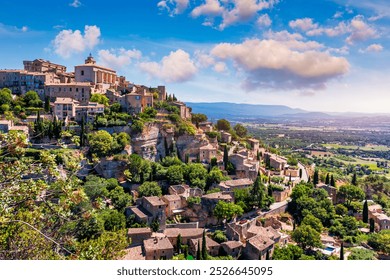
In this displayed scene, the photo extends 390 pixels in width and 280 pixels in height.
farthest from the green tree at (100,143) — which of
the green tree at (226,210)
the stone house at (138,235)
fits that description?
the green tree at (226,210)

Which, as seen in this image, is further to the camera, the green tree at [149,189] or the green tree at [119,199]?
the green tree at [149,189]

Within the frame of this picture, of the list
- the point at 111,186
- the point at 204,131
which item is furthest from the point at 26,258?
the point at 204,131

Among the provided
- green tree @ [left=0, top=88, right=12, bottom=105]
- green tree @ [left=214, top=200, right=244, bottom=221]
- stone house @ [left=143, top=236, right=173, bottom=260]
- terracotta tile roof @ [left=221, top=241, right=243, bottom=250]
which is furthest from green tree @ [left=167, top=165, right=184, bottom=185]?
green tree @ [left=0, top=88, right=12, bottom=105]

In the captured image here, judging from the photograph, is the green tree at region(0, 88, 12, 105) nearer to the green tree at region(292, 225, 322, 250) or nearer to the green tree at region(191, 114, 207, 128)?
the green tree at region(191, 114, 207, 128)

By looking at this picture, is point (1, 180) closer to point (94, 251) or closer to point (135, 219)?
point (94, 251)

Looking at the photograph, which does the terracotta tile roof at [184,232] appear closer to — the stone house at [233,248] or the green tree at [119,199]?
the stone house at [233,248]

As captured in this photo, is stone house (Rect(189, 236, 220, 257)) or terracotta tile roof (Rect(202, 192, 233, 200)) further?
terracotta tile roof (Rect(202, 192, 233, 200))
